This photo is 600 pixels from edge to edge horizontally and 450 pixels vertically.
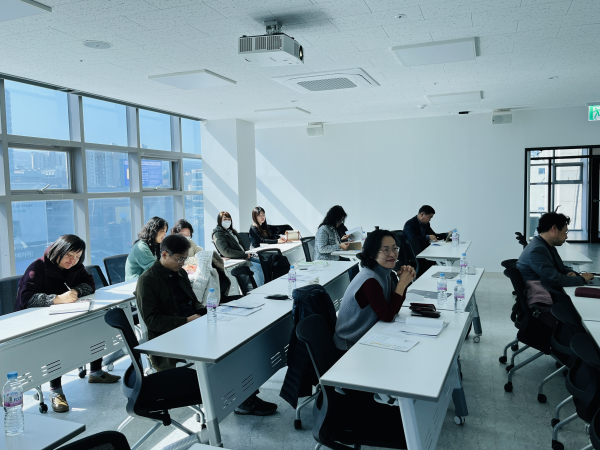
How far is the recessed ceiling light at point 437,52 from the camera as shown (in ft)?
14.0

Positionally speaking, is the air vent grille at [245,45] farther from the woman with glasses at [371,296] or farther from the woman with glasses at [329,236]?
the woman with glasses at [329,236]

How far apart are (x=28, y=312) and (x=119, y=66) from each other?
2.71m

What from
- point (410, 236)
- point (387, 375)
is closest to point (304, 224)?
point (410, 236)

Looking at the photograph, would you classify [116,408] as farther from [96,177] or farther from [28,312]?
[96,177]

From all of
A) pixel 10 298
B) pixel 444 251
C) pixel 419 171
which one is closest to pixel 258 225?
pixel 444 251

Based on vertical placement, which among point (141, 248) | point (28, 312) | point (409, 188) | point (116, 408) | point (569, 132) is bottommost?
point (116, 408)

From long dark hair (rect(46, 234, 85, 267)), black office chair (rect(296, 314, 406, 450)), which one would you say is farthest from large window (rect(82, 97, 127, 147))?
black office chair (rect(296, 314, 406, 450))

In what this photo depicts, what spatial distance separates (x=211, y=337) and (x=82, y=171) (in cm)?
452

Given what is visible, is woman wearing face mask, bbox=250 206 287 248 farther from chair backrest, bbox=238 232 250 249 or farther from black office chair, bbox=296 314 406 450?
black office chair, bbox=296 314 406 450

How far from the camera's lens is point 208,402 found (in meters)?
2.76

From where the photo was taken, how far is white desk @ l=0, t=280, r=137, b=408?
3.27 meters

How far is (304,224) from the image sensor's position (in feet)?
34.0

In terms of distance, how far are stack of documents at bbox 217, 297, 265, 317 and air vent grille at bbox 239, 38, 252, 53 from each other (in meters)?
2.14

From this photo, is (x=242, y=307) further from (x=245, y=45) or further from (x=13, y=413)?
(x=245, y=45)
